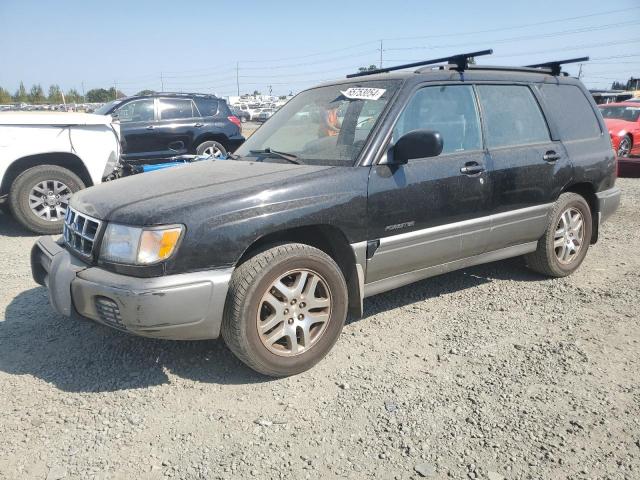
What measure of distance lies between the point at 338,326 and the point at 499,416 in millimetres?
1023

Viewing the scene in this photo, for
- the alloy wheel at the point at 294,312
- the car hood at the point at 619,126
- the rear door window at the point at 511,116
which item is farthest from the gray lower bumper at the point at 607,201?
the car hood at the point at 619,126

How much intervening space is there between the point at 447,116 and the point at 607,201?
216 centimetres

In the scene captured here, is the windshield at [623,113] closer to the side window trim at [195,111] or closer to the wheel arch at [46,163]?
the side window trim at [195,111]

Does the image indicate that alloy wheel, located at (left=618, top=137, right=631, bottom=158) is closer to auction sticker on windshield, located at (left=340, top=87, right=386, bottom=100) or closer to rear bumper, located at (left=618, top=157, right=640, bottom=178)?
rear bumper, located at (left=618, top=157, right=640, bottom=178)

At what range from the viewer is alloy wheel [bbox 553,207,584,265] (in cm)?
438

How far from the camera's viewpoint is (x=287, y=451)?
229 cm

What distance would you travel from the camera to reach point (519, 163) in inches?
152

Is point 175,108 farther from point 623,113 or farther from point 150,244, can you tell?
point 623,113

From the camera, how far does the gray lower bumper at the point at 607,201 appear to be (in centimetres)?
462

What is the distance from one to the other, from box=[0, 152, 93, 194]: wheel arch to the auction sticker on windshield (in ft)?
13.5

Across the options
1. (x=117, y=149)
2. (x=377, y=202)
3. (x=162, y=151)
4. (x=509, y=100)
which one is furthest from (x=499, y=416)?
(x=162, y=151)

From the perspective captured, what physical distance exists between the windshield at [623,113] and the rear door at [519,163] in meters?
11.2

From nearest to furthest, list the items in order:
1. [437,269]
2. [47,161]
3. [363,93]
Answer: [363,93] → [437,269] → [47,161]

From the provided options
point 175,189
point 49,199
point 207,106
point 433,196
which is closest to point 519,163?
point 433,196
